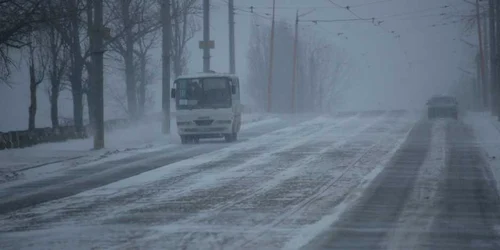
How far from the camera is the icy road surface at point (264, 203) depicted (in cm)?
1193

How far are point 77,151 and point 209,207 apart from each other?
54.3ft

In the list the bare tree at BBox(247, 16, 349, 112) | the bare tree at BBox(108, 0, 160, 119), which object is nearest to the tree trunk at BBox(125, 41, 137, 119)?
the bare tree at BBox(108, 0, 160, 119)

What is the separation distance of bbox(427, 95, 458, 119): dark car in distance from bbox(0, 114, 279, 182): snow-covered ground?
67.0 feet

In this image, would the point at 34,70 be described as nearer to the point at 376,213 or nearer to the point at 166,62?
the point at 166,62

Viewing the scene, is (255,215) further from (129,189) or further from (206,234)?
(129,189)

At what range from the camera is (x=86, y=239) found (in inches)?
472

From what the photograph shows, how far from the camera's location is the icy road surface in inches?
470

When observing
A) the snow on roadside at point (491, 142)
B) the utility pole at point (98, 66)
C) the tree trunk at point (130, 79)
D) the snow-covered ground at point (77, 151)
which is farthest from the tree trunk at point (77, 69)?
the snow on roadside at point (491, 142)

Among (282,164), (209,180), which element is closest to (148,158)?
(282,164)

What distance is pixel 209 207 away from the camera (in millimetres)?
15102

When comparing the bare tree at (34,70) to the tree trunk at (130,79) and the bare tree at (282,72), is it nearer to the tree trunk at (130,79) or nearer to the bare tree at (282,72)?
the tree trunk at (130,79)

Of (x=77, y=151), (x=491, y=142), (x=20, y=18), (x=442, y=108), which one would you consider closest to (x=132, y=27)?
(x=77, y=151)

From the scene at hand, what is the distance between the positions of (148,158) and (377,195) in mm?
11535

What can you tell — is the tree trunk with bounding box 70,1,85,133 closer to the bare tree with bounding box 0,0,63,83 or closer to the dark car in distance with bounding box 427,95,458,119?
the bare tree with bounding box 0,0,63,83
